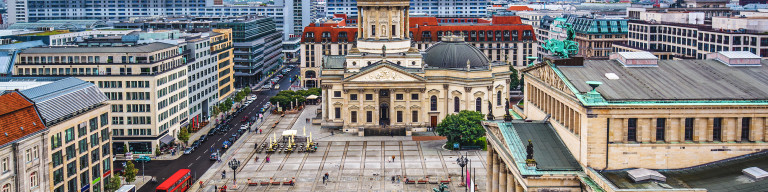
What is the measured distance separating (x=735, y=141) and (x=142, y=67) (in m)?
112

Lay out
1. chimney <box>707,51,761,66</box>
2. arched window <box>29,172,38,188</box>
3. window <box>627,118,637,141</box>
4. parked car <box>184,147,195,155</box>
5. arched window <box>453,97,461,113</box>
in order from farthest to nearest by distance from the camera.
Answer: arched window <box>453,97,461,113</box>, parked car <box>184,147,195,155</box>, arched window <box>29,172,38,188</box>, chimney <box>707,51,761,66</box>, window <box>627,118,637,141</box>

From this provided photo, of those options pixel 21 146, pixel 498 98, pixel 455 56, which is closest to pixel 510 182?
pixel 21 146

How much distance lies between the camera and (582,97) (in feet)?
222

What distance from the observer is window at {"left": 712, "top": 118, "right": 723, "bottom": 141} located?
69125 mm

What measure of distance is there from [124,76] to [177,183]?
38.8 meters

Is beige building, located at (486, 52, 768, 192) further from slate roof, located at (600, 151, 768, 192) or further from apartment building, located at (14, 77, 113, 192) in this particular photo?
apartment building, located at (14, 77, 113, 192)

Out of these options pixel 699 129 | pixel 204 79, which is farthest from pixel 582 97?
pixel 204 79

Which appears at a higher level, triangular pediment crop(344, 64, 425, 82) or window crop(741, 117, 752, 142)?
window crop(741, 117, 752, 142)

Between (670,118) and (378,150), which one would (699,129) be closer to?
(670,118)

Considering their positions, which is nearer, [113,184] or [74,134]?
[74,134]

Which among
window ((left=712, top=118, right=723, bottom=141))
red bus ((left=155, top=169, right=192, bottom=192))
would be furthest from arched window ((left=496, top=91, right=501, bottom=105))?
window ((left=712, top=118, right=723, bottom=141))

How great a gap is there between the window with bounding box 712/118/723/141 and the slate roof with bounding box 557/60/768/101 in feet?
6.69

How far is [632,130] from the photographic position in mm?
68750

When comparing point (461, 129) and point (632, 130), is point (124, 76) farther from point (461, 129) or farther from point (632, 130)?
point (632, 130)
